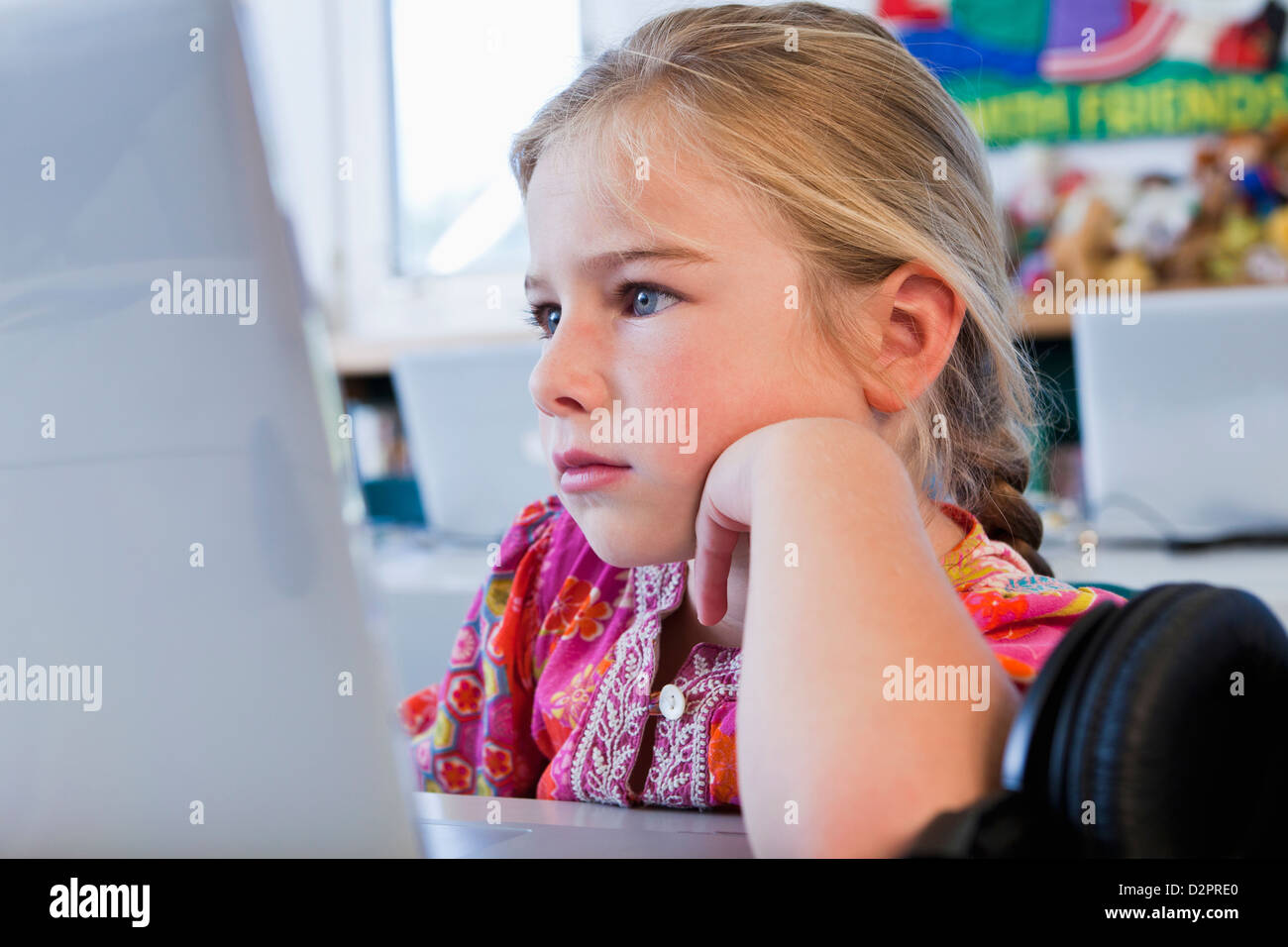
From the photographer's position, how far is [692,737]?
2.43 feet

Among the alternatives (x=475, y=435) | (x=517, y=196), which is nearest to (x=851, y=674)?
(x=517, y=196)

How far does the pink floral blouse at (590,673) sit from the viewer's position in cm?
68

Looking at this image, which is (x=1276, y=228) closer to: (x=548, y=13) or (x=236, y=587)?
(x=548, y=13)

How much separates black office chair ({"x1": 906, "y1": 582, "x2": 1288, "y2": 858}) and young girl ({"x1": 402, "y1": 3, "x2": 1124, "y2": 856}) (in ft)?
0.15

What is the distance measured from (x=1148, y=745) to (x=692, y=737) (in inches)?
16.6

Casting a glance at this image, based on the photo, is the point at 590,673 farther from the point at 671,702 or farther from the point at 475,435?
the point at 475,435

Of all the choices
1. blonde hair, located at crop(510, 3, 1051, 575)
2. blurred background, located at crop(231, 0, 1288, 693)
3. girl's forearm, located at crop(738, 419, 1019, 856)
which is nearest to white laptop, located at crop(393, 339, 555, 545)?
blurred background, located at crop(231, 0, 1288, 693)

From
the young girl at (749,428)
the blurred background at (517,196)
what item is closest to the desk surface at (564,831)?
the young girl at (749,428)

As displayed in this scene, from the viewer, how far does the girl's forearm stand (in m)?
0.38

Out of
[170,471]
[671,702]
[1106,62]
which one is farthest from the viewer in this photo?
[1106,62]

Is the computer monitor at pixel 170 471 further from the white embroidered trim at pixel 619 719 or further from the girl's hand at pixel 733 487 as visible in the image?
the white embroidered trim at pixel 619 719

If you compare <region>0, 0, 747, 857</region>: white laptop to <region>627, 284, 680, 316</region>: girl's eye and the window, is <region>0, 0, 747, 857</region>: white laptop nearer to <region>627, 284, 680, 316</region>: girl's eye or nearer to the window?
<region>627, 284, 680, 316</region>: girl's eye
